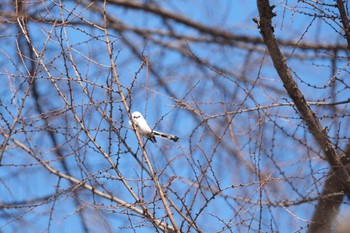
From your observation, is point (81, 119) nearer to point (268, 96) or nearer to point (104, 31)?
point (104, 31)

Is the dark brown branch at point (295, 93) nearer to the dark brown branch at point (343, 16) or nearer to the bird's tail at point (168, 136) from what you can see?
the dark brown branch at point (343, 16)

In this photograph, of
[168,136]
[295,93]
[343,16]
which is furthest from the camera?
[168,136]

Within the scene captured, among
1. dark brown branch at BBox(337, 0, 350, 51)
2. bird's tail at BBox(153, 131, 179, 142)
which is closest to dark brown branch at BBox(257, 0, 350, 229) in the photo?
dark brown branch at BBox(337, 0, 350, 51)

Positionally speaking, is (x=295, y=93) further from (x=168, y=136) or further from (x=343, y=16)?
(x=168, y=136)

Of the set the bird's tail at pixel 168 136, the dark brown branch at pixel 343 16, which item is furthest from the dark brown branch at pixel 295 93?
the bird's tail at pixel 168 136

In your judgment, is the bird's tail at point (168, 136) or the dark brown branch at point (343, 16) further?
the bird's tail at point (168, 136)

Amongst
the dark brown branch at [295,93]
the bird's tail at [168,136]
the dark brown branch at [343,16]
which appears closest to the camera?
the dark brown branch at [343,16]

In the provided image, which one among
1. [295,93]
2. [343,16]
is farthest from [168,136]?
[343,16]

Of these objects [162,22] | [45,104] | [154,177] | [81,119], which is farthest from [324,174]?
[162,22]

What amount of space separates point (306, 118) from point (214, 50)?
10.8 feet

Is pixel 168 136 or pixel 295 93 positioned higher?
pixel 168 136

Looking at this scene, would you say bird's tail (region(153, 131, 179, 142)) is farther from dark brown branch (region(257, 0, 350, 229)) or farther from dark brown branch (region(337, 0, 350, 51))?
dark brown branch (region(337, 0, 350, 51))

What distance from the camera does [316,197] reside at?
13.1ft

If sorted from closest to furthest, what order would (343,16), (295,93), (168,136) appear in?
(343,16) < (295,93) < (168,136)
